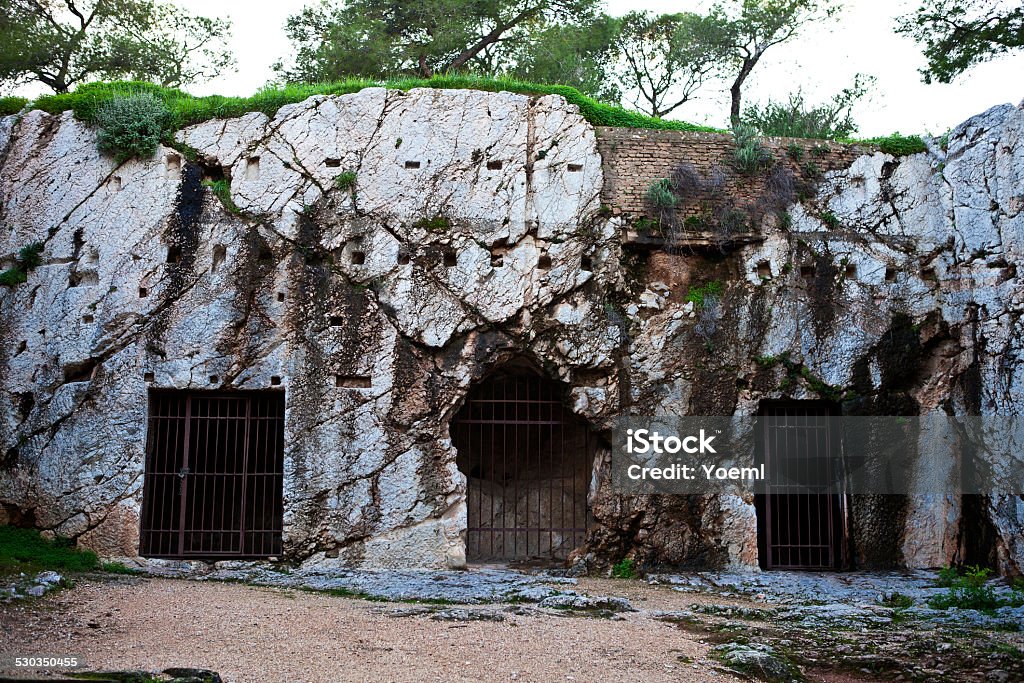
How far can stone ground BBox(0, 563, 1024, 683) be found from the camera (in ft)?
21.6

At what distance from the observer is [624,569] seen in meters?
11.1

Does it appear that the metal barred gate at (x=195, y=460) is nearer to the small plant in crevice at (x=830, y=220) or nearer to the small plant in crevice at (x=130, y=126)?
the small plant in crevice at (x=130, y=126)

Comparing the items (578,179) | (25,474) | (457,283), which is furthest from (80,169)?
(578,179)

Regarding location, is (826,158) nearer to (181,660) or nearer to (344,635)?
(344,635)

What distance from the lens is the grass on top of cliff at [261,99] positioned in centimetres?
1200

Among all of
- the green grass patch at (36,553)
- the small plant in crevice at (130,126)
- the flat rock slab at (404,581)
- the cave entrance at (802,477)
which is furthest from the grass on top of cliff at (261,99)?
the flat rock slab at (404,581)

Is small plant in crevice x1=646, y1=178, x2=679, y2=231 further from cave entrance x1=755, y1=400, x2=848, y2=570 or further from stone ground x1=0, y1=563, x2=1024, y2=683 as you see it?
stone ground x1=0, y1=563, x2=1024, y2=683

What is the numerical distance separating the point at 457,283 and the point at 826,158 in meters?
5.41

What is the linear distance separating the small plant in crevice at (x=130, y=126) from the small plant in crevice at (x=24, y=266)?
4.99ft

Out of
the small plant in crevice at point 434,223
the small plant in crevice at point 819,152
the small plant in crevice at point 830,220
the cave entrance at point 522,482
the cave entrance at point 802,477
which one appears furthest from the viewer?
the cave entrance at point 522,482

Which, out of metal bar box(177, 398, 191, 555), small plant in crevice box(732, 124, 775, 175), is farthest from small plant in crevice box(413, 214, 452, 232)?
small plant in crevice box(732, 124, 775, 175)

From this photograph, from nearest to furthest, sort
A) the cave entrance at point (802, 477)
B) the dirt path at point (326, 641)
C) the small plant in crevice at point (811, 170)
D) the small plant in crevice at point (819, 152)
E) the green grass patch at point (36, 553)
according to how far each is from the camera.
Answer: the dirt path at point (326, 641)
the green grass patch at point (36, 553)
the cave entrance at point (802, 477)
the small plant in crevice at point (811, 170)
the small plant in crevice at point (819, 152)

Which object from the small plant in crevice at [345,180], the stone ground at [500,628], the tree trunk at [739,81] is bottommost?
the stone ground at [500,628]
